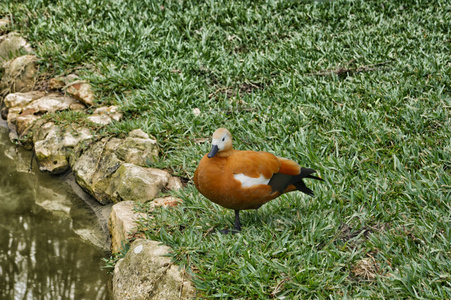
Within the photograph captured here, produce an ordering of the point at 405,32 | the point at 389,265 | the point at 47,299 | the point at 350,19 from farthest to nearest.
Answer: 1. the point at 350,19
2. the point at 405,32
3. the point at 47,299
4. the point at 389,265

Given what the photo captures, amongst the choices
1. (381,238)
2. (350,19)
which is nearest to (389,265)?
(381,238)

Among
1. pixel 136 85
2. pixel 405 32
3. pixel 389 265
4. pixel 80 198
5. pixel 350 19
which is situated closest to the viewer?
pixel 389 265

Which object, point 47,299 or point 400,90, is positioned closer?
point 47,299

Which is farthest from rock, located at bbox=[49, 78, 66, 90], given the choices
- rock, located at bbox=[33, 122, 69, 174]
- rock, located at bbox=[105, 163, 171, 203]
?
rock, located at bbox=[105, 163, 171, 203]

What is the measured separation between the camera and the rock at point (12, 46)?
645cm

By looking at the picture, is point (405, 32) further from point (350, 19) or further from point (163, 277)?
point (163, 277)

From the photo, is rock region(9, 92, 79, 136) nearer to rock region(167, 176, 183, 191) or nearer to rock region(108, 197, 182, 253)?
rock region(167, 176, 183, 191)

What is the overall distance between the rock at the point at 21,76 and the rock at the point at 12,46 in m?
0.28

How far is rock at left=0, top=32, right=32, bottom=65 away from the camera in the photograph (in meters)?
6.45

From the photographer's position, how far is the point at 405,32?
21.5 feet

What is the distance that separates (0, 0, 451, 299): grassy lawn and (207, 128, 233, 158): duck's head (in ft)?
2.14

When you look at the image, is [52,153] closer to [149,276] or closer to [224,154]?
[149,276]

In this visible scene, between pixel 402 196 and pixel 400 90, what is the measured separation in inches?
69.2

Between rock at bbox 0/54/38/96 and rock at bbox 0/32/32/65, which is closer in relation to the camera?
rock at bbox 0/54/38/96
